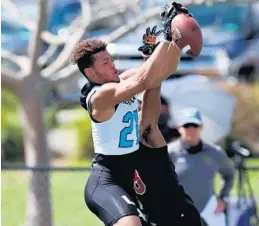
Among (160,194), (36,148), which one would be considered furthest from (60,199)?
(160,194)

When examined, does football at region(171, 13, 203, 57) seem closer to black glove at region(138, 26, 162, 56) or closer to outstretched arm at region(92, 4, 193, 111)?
outstretched arm at region(92, 4, 193, 111)

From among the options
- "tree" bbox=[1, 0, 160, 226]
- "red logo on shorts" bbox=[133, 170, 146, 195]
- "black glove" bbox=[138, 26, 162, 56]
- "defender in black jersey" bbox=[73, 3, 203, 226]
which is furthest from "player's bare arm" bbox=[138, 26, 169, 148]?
"tree" bbox=[1, 0, 160, 226]

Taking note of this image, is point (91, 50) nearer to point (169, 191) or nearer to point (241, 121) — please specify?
point (169, 191)

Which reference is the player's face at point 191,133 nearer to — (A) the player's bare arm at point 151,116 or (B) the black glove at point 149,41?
(A) the player's bare arm at point 151,116

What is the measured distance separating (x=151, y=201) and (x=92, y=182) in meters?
0.39

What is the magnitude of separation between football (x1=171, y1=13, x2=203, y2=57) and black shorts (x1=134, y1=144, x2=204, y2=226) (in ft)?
2.95

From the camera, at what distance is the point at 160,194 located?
563 cm

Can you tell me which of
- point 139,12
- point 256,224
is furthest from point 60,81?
point 256,224

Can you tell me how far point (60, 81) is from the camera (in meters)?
8.93

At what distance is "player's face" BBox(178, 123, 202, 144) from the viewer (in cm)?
732

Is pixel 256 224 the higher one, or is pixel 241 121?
pixel 256 224

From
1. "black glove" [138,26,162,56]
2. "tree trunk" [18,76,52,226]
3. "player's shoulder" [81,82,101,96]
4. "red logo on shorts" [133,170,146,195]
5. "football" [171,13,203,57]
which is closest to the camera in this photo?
"football" [171,13,203,57]

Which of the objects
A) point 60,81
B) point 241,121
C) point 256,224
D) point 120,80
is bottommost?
point 241,121

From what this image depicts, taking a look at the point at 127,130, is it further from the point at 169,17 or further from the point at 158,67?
the point at 169,17
